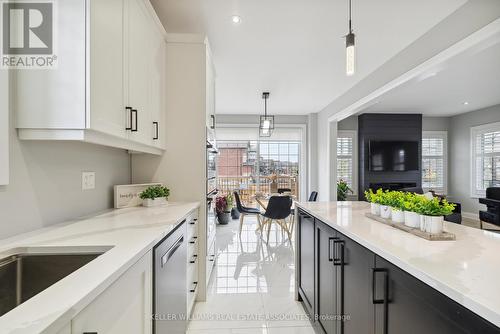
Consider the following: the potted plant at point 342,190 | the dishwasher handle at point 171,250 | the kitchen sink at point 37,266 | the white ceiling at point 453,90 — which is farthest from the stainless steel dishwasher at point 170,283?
the potted plant at point 342,190

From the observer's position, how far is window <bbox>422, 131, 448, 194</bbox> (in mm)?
7305

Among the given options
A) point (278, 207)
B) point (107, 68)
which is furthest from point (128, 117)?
point (278, 207)

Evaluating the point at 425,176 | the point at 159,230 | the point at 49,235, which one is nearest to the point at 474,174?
the point at 425,176

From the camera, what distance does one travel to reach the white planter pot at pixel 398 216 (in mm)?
1408

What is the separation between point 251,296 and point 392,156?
566cm

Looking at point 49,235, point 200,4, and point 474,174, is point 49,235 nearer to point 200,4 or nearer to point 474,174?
point 200,4

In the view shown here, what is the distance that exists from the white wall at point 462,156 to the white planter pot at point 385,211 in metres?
6.89

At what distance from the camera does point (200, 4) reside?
2215 millimetres

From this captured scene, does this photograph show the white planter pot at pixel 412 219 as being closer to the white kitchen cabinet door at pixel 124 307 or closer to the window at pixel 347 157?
the white kitchen cabinet door at pixel 124 307

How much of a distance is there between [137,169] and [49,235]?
130 cm

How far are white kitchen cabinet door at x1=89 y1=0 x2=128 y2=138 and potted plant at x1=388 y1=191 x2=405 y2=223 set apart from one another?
Answer: 1.68 metres

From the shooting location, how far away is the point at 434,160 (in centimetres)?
734

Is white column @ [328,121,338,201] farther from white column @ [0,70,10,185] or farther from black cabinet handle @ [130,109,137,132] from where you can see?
white column @ [0,70,10,185]

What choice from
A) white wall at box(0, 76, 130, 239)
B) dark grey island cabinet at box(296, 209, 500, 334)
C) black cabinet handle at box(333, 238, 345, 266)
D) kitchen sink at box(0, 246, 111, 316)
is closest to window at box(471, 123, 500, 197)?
dark grey island cabinet at box(296, 209, 500, 334)
